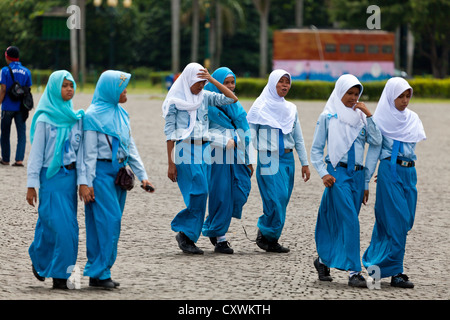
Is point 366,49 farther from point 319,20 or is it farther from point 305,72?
point 319,20

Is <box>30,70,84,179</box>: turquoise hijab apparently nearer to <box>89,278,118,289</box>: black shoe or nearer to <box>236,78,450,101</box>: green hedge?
<box>89,278,118,289</box>: black shoe

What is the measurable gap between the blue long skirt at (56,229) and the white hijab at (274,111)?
252 centimetres

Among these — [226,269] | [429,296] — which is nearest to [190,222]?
[226,269]

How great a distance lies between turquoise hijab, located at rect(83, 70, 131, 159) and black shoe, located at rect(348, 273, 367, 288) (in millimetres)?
1943

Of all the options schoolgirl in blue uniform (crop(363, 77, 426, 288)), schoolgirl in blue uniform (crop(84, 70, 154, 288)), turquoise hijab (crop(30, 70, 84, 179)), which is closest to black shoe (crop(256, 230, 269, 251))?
schoolgirl in blue uniform (crop(363, 77, 426, 288))

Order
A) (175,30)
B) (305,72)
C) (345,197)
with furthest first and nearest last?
(175,30) → (305,72) → (345,197)

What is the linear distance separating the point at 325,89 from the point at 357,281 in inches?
1179

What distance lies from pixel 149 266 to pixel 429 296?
88.4 inches

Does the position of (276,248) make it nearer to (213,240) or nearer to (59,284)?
(213,240)

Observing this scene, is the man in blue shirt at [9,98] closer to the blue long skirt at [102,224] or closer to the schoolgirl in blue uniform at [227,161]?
the schoolgirl in blue uniform at [227,161]

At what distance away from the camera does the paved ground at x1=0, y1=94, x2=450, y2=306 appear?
634cm

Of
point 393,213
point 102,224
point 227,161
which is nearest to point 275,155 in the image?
point 227,161

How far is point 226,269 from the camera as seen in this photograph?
731 centimetres

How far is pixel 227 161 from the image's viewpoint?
335 inches
